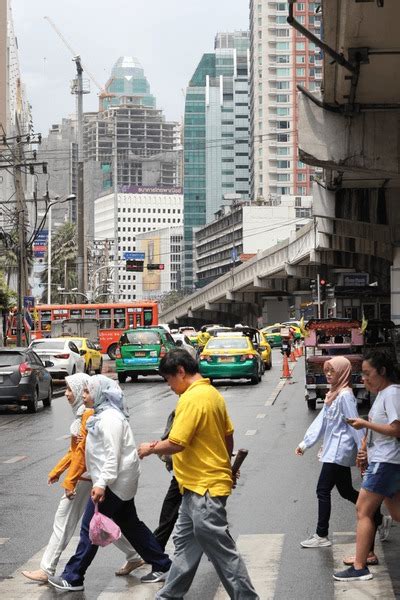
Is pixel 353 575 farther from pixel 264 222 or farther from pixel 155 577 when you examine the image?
pixel 264 222

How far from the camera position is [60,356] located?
127ft

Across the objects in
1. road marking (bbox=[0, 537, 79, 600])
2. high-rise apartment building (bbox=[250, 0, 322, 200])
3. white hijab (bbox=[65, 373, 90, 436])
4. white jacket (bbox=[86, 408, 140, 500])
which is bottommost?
road marking (bbox=[0, 537, 79, 600])

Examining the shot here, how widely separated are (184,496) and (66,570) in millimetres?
2019

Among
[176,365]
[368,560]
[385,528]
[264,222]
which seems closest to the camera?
[176,365]

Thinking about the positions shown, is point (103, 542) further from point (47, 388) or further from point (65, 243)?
point (65, 243)

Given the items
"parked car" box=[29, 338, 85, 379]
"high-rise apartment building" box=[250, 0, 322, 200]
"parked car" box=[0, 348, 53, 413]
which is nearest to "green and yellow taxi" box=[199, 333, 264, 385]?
"parked car" box=[29, 338, 85, 379]

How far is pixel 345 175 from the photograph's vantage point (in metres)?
29.6

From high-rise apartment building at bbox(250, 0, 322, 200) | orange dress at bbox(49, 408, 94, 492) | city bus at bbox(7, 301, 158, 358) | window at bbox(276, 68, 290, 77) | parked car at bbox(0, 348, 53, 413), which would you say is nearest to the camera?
orange dress at bbox(49, 408, 94, 492)

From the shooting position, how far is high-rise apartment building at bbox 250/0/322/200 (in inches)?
7411

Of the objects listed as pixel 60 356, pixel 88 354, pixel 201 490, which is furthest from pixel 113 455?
pixel 88 354

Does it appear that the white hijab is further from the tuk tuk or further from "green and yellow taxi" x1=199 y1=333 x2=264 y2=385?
"green and yellow taxi" x1=199 y1=333 x2=264 y2=385

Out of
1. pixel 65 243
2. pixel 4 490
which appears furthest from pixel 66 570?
pixel 65 243

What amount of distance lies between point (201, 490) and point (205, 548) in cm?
35

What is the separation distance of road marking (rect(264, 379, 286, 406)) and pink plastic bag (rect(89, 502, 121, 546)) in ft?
68.3
